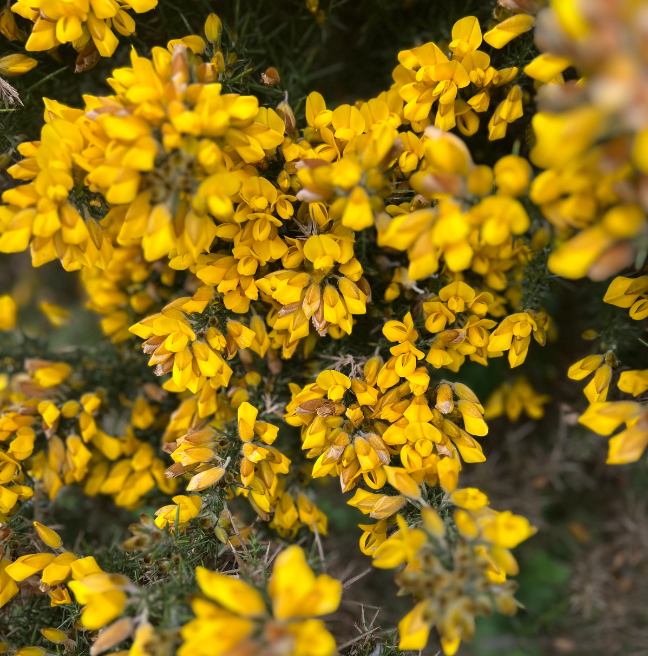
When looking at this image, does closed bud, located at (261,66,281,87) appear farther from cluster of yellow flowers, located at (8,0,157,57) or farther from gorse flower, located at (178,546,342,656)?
gorse flower, located at (178,546,342,656)

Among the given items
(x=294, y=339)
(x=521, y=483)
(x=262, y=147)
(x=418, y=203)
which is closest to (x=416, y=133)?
(x=418, y=203)

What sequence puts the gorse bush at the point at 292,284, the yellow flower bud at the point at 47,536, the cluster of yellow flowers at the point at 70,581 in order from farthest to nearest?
the yellow flower bud at the point at 47,536 < the cluster of yellow flowers at the point at 70,581 < the gorse bush at the point at 292,284

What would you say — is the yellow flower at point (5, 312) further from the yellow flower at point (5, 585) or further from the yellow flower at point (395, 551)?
the yellow flower at point (395, 551)

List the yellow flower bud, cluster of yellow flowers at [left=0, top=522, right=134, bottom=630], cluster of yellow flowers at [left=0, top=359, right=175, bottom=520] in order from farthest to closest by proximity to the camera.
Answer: cluster of yellow flowers at [left=0, top=359, right=175, bottom=520] → the yellow flower bud → cluster of yellow flowers at [left=0, top=522, right=134, bottom=630]

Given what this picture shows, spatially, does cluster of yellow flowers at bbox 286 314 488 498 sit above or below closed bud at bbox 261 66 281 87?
below

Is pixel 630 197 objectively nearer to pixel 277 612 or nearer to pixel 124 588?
pixel 277 612

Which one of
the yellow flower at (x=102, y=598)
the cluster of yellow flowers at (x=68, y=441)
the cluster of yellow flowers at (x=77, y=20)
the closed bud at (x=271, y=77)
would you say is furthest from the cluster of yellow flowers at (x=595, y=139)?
the cluster of yellow flowers at (x=68, y=441)

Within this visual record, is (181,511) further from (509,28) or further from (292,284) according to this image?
(509,28)

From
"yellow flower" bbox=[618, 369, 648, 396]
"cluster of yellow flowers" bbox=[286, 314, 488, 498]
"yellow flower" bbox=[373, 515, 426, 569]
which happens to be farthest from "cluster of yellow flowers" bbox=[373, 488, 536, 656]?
"yellow flower" bbox=[618, 369, 648, 396]
